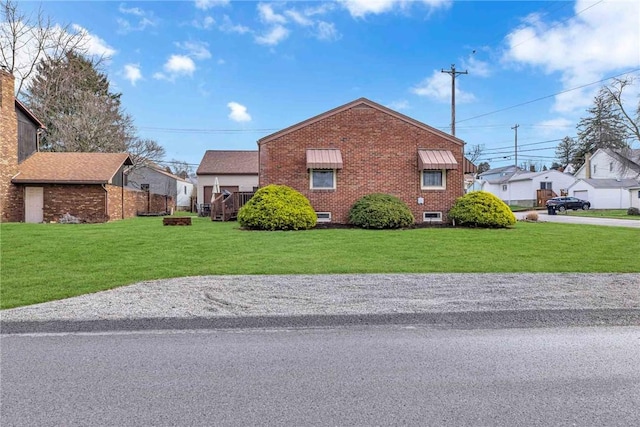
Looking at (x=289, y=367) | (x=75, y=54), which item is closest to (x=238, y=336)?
(x=289, y=367)

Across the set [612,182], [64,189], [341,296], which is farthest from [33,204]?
[612,182]

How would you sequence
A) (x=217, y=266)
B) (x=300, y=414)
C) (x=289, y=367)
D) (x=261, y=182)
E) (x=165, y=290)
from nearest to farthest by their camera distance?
(x=300, y=414) → (x=289, y=367) → (x=165, y=290) → (x=217, y=266) → (x=261, y=182)

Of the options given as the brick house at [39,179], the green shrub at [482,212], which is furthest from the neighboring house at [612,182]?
the brick house at [39,179]

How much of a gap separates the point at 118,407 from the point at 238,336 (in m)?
1.70

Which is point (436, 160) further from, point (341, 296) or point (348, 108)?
point (341, 296)

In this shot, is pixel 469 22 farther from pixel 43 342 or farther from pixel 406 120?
pixel 43 342

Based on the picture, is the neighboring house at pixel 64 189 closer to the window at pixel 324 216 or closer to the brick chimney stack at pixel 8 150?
the brick chimney stack at pixel 8 150

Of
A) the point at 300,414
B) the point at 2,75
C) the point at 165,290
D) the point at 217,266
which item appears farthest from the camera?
the point at 2,75

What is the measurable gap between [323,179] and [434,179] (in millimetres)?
4783

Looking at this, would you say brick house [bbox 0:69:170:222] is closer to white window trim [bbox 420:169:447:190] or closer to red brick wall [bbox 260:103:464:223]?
red brick wall [bbox 260:103:464:223]

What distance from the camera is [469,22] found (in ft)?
56.0

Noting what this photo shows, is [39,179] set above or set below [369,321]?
above

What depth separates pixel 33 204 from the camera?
803 inches

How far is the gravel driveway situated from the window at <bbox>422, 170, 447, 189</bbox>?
10.2 meters
